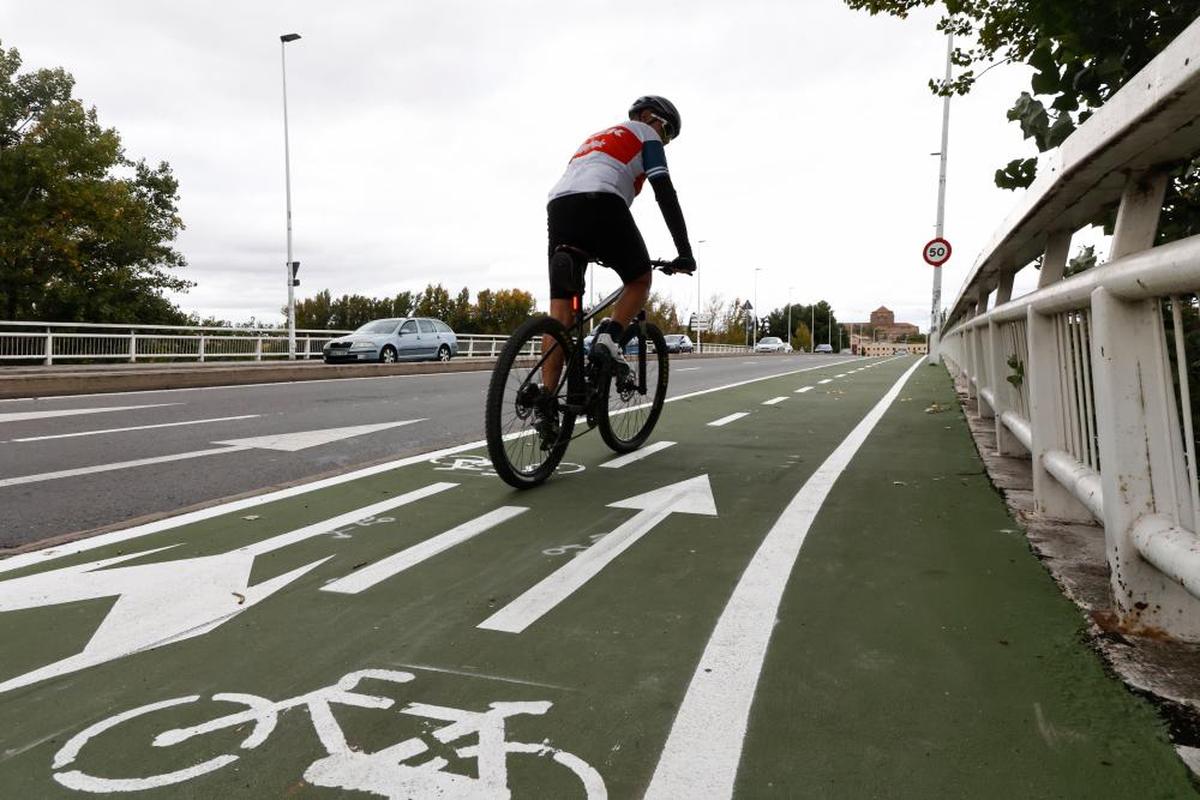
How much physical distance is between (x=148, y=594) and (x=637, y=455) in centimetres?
349

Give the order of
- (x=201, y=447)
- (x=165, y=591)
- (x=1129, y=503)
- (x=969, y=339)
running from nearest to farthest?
(x=1129, y=503) → (x=165, y=591) → (x=201, y=447) → (x=969, y=339)

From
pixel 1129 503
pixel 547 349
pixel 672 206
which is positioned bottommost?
pixel 1129 503

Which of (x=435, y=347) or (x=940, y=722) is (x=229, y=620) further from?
(x=435, y=347)

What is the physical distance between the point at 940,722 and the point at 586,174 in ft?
10.8

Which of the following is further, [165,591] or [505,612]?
[165,591]

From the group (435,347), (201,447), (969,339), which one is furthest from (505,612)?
(435,347)

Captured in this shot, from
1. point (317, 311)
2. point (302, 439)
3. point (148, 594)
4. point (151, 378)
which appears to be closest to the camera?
point (148, 594)

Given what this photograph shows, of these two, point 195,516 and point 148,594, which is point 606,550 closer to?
point 148,594

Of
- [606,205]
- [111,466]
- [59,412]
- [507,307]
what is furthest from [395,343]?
[507,307]

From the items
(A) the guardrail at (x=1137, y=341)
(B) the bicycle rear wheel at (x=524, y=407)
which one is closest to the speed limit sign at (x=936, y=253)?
(B) the bicycle rear wheel at (x=524, y=407)

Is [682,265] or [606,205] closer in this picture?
[606,205]

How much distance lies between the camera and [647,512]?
3.86m

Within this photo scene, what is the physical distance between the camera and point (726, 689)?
77.6 inches

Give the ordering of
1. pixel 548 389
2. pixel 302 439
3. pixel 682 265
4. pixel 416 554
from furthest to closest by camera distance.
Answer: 1. pixel 302 439
2. pixel 682 265
3. pixel 548 389
4. pixel 416 554
